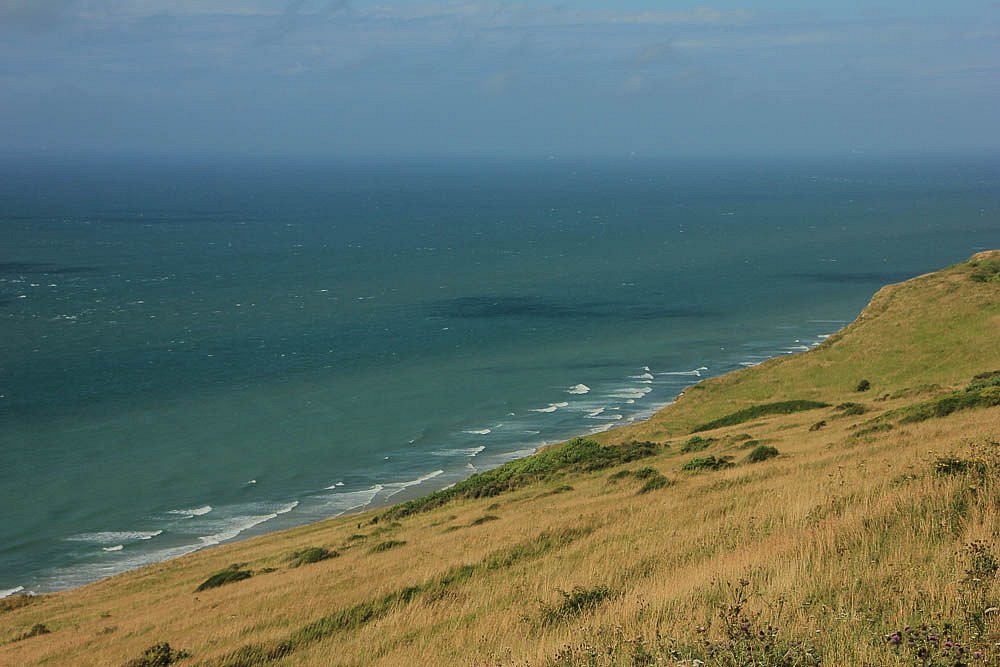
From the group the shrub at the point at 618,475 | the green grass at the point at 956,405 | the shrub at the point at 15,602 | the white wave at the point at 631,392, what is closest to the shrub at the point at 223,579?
the shrub at the point at 15,602

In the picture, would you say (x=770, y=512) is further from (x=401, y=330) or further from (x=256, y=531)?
(x=401, y=330)

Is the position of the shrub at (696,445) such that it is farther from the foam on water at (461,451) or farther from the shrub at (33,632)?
the shrub at (33,632)

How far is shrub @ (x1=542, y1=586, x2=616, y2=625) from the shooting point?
1154 centimetres

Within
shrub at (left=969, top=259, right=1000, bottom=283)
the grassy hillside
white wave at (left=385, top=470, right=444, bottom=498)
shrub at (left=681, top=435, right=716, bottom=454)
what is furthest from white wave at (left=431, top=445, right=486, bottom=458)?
shrub at (left=969, top=259, right=1000, bottom=283)

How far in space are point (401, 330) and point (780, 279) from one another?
57.5 metres

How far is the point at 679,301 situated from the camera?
106062 millimetres

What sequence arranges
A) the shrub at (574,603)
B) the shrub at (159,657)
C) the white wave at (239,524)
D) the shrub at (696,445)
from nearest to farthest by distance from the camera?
the shrub at (574,603) < the shrub at (159,657) < the shrub at (696,445) < the white wave at (239,524)

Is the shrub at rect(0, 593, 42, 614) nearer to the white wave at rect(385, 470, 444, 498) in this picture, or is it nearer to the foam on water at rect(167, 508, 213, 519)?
the foam on water at rect(167, 508, 213, 519)

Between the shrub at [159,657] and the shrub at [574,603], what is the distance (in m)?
6.85

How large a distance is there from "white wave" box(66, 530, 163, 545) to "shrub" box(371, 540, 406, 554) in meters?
22.2

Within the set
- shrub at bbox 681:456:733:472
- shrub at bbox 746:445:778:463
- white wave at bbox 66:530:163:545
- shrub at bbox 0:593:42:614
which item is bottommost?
white wave at bbox 66:530:163:545

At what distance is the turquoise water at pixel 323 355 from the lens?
4884 centimetres

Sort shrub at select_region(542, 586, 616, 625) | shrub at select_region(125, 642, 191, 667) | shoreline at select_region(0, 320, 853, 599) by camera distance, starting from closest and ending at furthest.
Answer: shrub at select_region(542, 586, 616, 625), shrub at select_region(125, 642, 191, 667), shoreline at select_region(0, 320, 853, 599)

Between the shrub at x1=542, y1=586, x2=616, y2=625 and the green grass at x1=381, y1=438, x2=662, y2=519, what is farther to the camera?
the green grass at x1=381, y1=438, x2=662, y2=519
